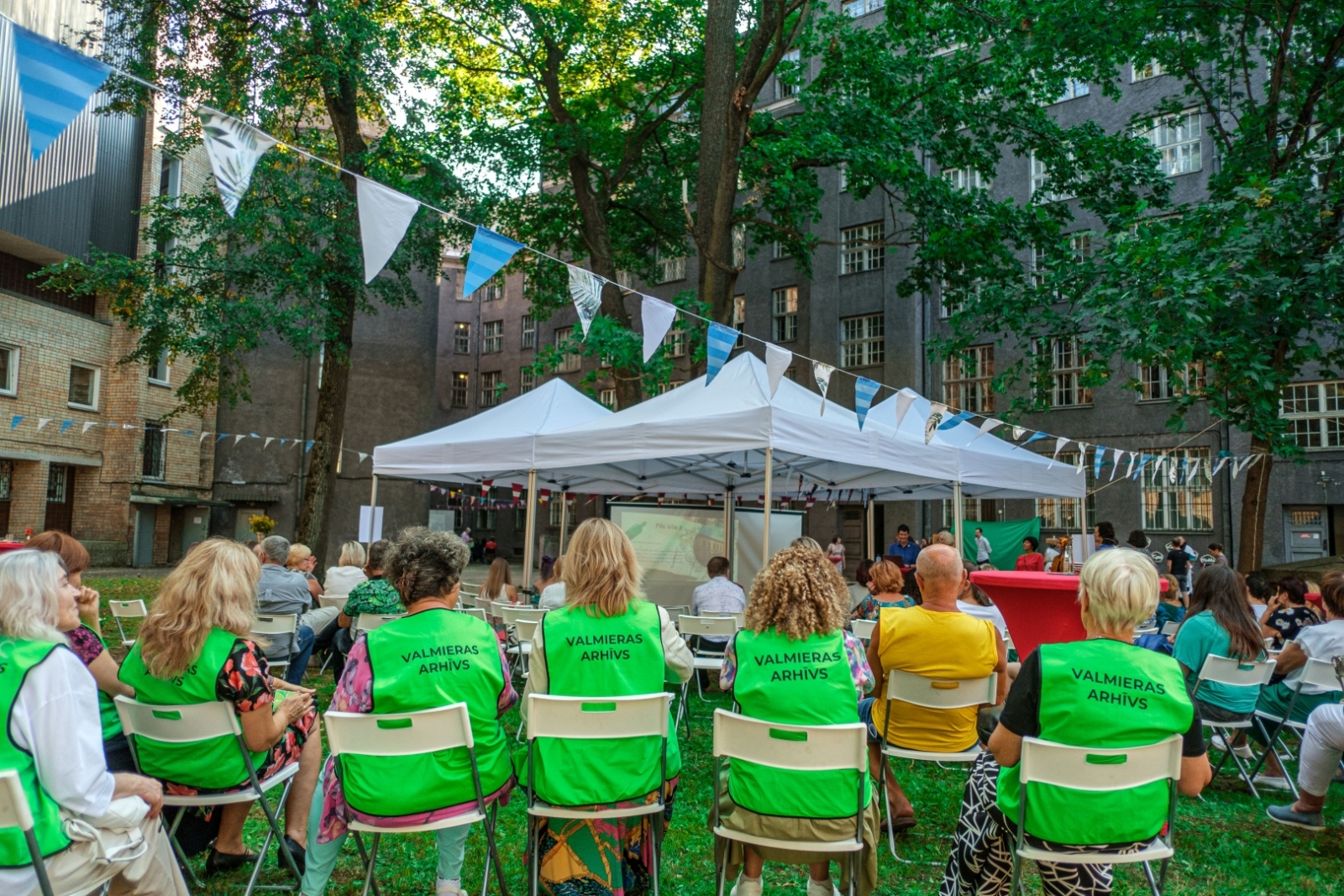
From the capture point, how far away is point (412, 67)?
16.5 metres

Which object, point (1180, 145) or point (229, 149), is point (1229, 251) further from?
point (1180, 145)

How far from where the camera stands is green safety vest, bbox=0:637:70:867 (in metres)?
2.41

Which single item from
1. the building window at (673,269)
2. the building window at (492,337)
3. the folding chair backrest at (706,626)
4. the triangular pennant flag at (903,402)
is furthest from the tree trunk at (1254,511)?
the building window at (492,337)

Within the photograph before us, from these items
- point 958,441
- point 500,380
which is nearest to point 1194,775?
point 958,441

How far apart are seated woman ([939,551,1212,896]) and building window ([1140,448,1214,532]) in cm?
1852

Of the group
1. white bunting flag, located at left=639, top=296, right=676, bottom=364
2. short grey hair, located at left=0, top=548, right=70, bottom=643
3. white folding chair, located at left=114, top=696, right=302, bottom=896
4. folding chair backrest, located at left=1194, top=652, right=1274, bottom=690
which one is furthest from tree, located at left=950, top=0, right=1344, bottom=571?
short grey hair, located at left=0, top=548, right=70, bottom=643

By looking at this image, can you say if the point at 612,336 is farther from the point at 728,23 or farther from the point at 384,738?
the point at 384,738

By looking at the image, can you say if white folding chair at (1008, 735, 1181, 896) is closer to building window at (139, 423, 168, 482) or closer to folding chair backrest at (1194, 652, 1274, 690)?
folding chair backrest at (1194, 652, 1274, 690)

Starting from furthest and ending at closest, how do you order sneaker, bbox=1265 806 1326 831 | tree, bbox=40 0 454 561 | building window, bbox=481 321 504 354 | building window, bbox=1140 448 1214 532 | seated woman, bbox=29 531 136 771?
building window, bbox=481 321 504 354, building window, bbox=1140 448 1214 532, tree, bbox=40 0 454 561, sneaker, bbox=1265 806 1326 831, seated woman, bbox=29 531 136 771

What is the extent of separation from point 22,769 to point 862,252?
82.1 feet

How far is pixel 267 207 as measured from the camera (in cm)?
1488

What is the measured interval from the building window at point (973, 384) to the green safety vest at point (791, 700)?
21.0 metres

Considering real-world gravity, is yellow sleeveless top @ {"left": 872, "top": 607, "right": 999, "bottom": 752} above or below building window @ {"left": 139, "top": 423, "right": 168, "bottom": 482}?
below

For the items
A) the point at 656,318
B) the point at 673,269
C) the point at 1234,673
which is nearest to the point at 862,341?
the point at 673,269
